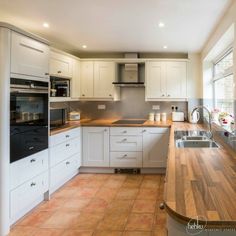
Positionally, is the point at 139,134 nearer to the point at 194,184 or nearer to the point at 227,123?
the point at 227,123

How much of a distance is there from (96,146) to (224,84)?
92.0 inches

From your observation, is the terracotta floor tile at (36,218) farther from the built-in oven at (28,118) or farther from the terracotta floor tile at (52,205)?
the built-in oven at (28,118)

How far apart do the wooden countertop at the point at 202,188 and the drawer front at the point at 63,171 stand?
1.89 metres

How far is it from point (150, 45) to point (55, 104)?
1.97 m

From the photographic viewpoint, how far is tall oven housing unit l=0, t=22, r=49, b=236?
8.05ft

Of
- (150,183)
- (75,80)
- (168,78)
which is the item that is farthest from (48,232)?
(168,78)

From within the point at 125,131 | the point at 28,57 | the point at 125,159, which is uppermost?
the point at 28,57

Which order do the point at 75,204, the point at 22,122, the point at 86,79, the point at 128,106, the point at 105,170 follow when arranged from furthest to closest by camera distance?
the point at 128,106 → the point at 86,79 → the point at 105,170 → the point at 75,204 → the point at 22,122

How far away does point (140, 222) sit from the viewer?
108 inches

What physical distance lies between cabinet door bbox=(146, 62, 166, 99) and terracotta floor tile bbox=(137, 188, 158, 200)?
1.95 metres

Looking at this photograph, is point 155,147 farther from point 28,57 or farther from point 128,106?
point 28,57

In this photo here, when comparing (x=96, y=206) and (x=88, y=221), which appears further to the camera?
(x=96, y=206)

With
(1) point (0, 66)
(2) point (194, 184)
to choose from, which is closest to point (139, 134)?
(1) point (0, 66)

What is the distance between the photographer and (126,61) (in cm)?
505
